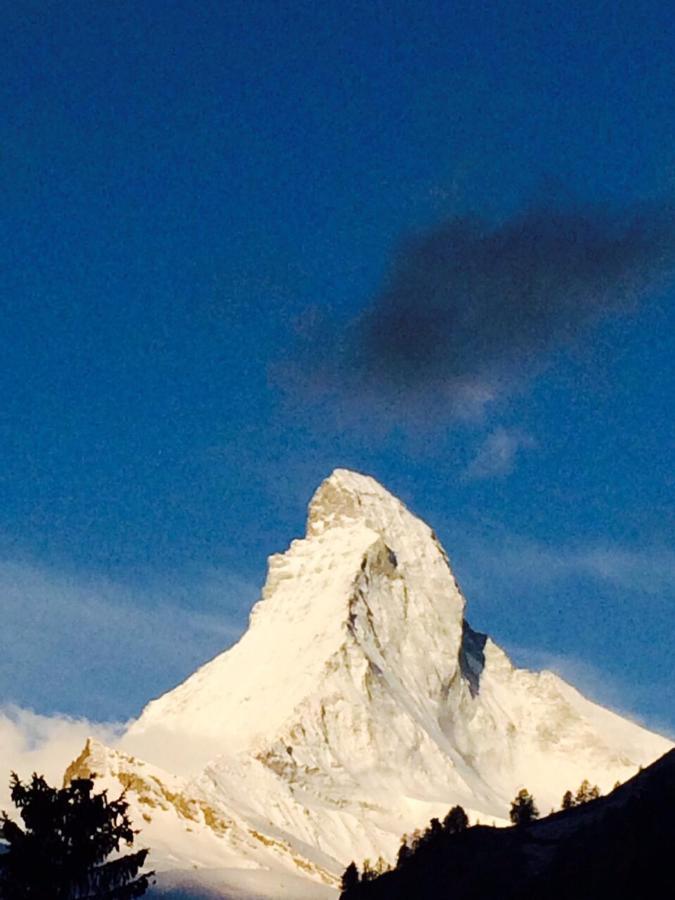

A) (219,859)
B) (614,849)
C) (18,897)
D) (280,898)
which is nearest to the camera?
(18,897)

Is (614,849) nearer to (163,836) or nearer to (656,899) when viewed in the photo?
(656,899)

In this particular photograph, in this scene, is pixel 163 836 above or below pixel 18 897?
above

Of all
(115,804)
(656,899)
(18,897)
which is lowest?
(18,897)

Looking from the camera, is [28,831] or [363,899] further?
[363,899]

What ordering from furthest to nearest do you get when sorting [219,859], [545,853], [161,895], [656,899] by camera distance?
[219,859], [161,895], [545,853], [656,899]

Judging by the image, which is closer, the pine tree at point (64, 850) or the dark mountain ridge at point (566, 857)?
the pine tree at point (64, 850)

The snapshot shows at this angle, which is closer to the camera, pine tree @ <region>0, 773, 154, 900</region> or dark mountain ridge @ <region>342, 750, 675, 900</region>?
pine tree @ <region>0, 773, 154, 900</region>

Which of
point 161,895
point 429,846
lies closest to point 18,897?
point 429,846

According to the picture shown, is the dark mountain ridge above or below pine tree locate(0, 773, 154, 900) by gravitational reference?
above

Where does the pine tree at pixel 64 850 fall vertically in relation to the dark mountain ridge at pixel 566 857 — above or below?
below
